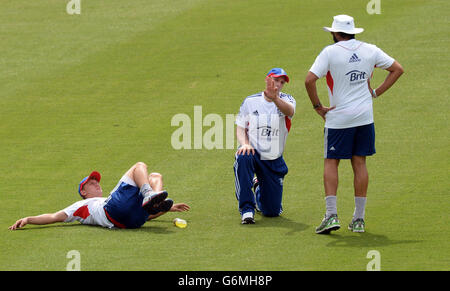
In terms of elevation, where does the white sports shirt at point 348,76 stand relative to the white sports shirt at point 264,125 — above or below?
above

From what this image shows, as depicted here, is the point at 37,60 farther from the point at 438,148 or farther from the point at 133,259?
the point at 133,259

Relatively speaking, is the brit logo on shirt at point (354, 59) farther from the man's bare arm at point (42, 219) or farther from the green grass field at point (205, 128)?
the man's bare arm at point (42, 219)

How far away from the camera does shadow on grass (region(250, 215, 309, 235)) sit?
9461mm

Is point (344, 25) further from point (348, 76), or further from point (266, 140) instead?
point (266, 140)

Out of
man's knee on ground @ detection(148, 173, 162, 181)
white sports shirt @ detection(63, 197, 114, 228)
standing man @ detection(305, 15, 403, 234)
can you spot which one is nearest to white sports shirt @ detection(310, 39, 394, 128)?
standing man @ detection(305, 15, 403, 234)

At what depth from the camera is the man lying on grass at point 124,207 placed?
9.33 meters

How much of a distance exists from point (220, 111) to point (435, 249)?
23.2ft

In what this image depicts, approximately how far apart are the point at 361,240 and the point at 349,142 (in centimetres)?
112

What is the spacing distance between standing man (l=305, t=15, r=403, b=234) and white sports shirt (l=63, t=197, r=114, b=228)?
8.25ft

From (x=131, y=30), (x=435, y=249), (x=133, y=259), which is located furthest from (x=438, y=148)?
(x=131, y=30)

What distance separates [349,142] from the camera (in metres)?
9.22

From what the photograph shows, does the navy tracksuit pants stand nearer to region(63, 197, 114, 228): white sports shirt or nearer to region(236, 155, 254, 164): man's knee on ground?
region(236, 155, 254, 164): man's knee on ground

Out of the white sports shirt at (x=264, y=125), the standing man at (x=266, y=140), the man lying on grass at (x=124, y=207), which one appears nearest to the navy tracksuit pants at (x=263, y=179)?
the standing man at (x=266, y=140)
